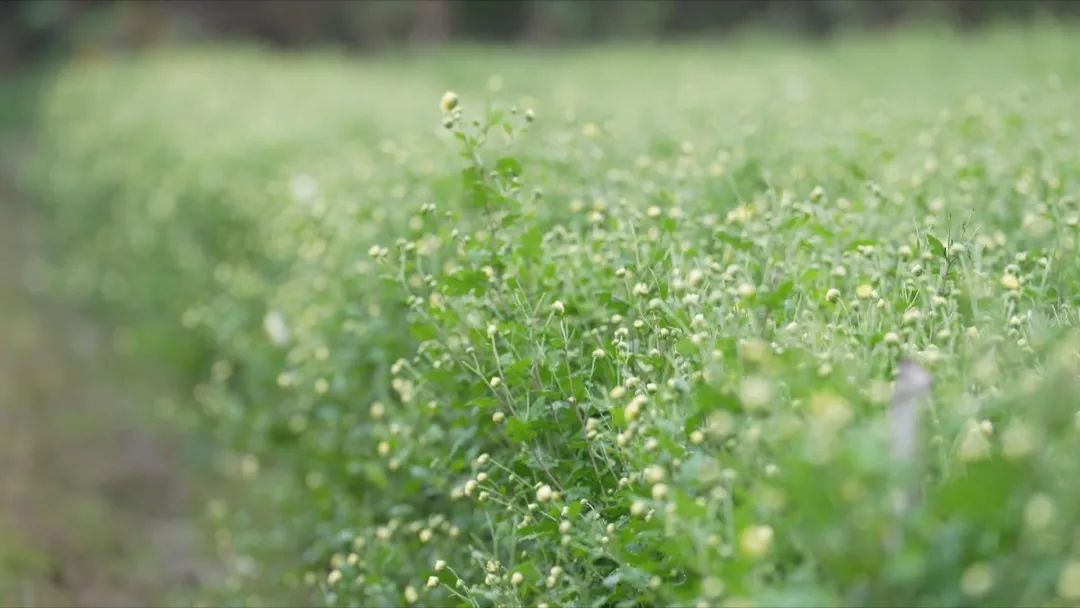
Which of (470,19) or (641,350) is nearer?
(641,350)

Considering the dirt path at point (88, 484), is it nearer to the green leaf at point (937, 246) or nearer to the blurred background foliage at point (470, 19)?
the green leaf at point (937, 246)

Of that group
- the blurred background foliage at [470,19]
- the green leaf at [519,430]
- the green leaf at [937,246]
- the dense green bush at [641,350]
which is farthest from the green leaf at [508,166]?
the blurred background foliage at [470,19]

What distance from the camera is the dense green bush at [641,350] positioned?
1.62m

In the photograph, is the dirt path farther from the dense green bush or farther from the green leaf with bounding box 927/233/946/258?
the green leaf with bounding box 927/233/946/258

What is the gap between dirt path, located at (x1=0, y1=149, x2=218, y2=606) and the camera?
15.6 ft

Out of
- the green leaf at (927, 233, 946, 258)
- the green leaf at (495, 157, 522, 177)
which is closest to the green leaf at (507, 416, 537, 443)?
the green leaf at (495, 157, 522, 177)

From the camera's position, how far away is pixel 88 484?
18.9 feet

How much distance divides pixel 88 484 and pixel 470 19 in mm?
22917

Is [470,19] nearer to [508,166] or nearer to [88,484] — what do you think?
[88,484]

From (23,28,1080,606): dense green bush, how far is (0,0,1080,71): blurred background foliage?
58.8 ft

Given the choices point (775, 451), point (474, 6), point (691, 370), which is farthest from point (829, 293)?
point (474, 6)

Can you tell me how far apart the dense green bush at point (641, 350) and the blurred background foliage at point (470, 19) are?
58.8 feet

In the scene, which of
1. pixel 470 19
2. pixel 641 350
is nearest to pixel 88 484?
pixel 641 350

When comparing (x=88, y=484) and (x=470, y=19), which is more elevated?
(x=88, y=484)
